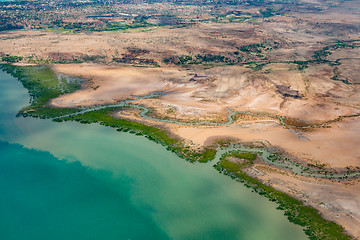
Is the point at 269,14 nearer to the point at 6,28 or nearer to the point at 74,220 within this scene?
the point at 6,28

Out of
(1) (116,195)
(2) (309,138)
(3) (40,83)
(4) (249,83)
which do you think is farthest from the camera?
(4) (249,83)

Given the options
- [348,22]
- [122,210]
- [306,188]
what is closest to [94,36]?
[122,210]

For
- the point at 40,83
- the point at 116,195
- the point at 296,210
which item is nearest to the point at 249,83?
the point at 296,210

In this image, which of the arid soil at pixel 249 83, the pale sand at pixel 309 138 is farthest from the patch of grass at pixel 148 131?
the pale sand at pixel 309 138

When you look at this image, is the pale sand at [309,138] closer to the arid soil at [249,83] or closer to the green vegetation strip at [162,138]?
the arid soil at [249,83]

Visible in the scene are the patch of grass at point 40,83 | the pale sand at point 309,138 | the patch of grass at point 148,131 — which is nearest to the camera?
the pale sand at point 309,138

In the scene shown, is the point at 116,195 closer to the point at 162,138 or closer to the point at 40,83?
the point at 162,138

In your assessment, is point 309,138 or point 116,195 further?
point 309,138
